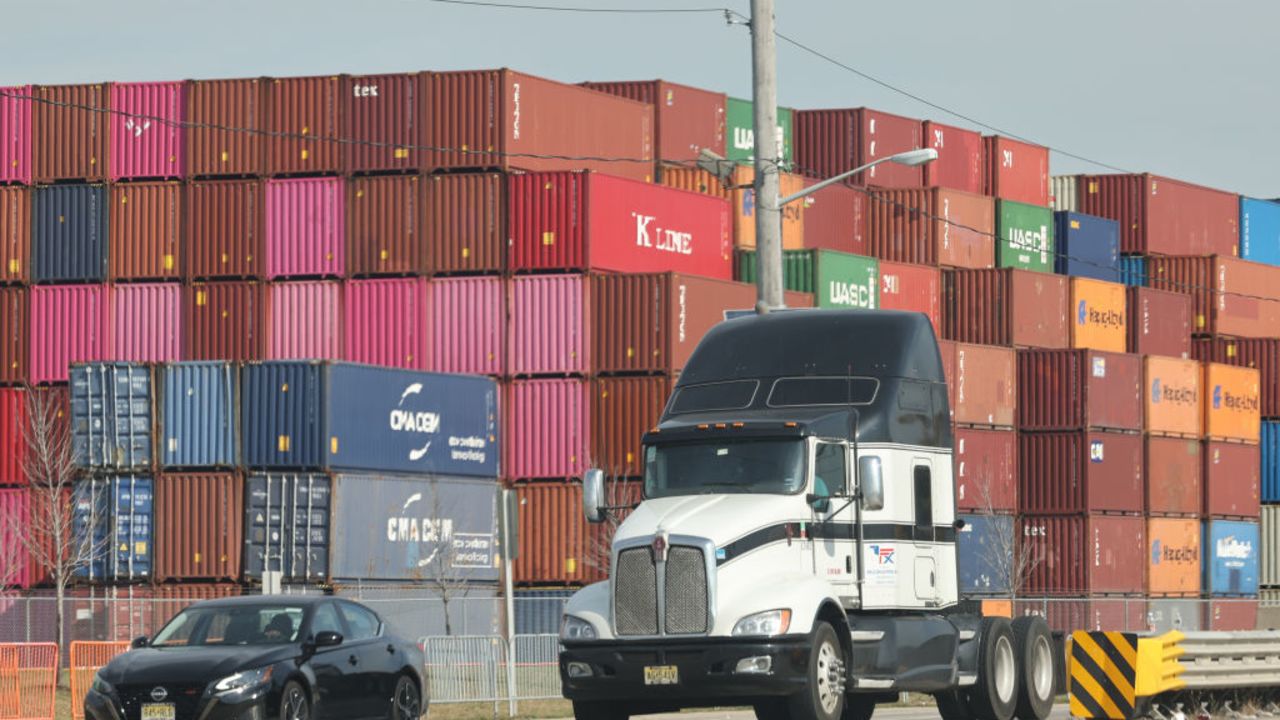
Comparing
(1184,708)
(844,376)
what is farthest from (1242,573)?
(844,376)

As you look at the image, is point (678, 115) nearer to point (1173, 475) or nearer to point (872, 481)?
point (1173, 475)

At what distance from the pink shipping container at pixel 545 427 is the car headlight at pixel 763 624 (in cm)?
2842

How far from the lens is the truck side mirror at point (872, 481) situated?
20219 mm

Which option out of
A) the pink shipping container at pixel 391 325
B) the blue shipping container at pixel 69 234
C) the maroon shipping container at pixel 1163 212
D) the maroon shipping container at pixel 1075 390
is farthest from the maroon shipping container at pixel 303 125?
the maroon shipping container at pixel 1163 212

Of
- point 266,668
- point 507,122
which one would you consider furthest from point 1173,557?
point 266,668

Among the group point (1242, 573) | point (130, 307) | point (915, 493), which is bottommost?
point (1242, 573)

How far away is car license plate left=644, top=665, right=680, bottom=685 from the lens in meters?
19.3

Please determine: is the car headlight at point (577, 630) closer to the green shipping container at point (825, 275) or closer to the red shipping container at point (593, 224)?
the red shipping container at point (593, 224)

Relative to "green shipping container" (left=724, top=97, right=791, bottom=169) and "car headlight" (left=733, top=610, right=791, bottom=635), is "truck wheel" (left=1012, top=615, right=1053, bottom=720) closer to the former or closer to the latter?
"car headlight" (left=733, top=610, right=791, bottom=635)

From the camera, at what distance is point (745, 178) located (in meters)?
58.7

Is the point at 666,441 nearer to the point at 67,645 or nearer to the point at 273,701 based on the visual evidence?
the point at 273,701

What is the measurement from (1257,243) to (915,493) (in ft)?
199

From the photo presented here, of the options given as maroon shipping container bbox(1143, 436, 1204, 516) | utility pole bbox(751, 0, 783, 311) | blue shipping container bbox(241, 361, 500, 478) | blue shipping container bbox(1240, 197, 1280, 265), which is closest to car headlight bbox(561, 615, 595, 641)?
utility pole bbox(751, 0, 783, 311)

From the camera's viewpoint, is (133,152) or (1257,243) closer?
(133,152)
